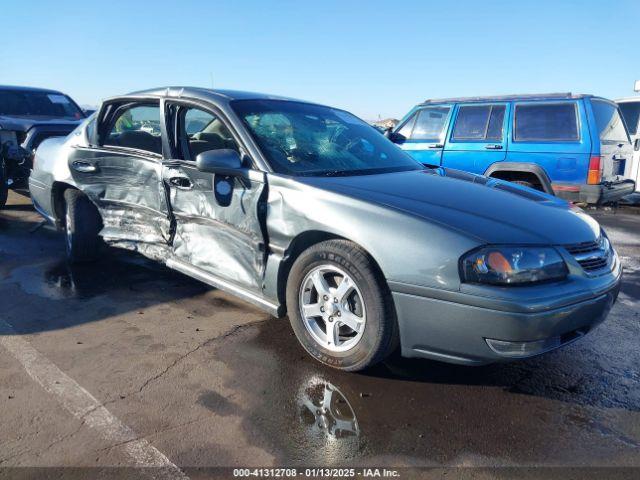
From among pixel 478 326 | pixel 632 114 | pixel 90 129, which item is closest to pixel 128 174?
pixel 90 129

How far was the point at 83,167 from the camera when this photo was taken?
15.0 ft

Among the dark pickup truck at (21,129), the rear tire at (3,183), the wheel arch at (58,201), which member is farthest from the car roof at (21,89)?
the wheel arch at (58,201)

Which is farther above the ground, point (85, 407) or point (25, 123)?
point (25, 123)

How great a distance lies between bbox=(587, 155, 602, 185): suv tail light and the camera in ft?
21.9

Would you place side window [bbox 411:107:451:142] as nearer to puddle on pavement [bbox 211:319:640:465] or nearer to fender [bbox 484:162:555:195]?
fender [bbox 484:162:555:195]

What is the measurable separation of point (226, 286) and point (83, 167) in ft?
6.69

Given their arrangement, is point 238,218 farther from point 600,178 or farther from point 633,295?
point 600,178

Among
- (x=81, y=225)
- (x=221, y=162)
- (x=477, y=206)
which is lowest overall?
(x=81, y=225)

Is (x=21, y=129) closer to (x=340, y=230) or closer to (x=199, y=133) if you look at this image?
(x=199, y=133)

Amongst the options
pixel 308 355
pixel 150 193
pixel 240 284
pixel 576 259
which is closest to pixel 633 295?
pixel 576 259

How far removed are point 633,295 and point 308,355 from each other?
3.00m

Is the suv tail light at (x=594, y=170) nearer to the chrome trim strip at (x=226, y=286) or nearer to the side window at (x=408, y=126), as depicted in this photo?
the side window at (x=408, y=126)

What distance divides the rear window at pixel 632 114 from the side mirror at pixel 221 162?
9.09 m

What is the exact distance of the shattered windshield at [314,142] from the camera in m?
3.40
